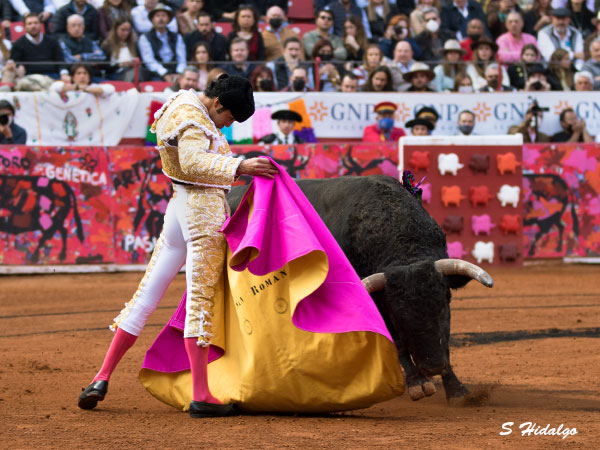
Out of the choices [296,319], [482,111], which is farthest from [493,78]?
[296,319]

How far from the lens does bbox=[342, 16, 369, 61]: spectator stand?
40.5 feet

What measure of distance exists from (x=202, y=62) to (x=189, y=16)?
157cm

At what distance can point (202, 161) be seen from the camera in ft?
13.8

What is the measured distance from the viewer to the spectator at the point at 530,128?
1170 cm

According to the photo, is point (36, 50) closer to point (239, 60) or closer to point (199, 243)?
point (239, 60)

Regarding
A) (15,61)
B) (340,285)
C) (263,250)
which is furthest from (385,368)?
(15,61)

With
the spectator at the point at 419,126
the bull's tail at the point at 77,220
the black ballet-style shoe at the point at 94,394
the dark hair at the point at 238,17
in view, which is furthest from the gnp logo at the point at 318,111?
the black ballet-style shoe at the point at 94,394

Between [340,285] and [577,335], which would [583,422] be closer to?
[340,285]

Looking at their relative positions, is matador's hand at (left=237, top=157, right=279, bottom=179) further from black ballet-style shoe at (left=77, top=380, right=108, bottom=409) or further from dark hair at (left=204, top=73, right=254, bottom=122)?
black ballet-style shoe at (left=77, top=380, right=108, bottom=409)

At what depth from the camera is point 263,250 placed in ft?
14.1

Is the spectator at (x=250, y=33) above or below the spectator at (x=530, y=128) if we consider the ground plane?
above

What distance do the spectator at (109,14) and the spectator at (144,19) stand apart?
98mm

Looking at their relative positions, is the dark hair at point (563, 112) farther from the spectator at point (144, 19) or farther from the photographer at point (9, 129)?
the photographer at point (9, 129)

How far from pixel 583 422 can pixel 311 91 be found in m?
7.81
